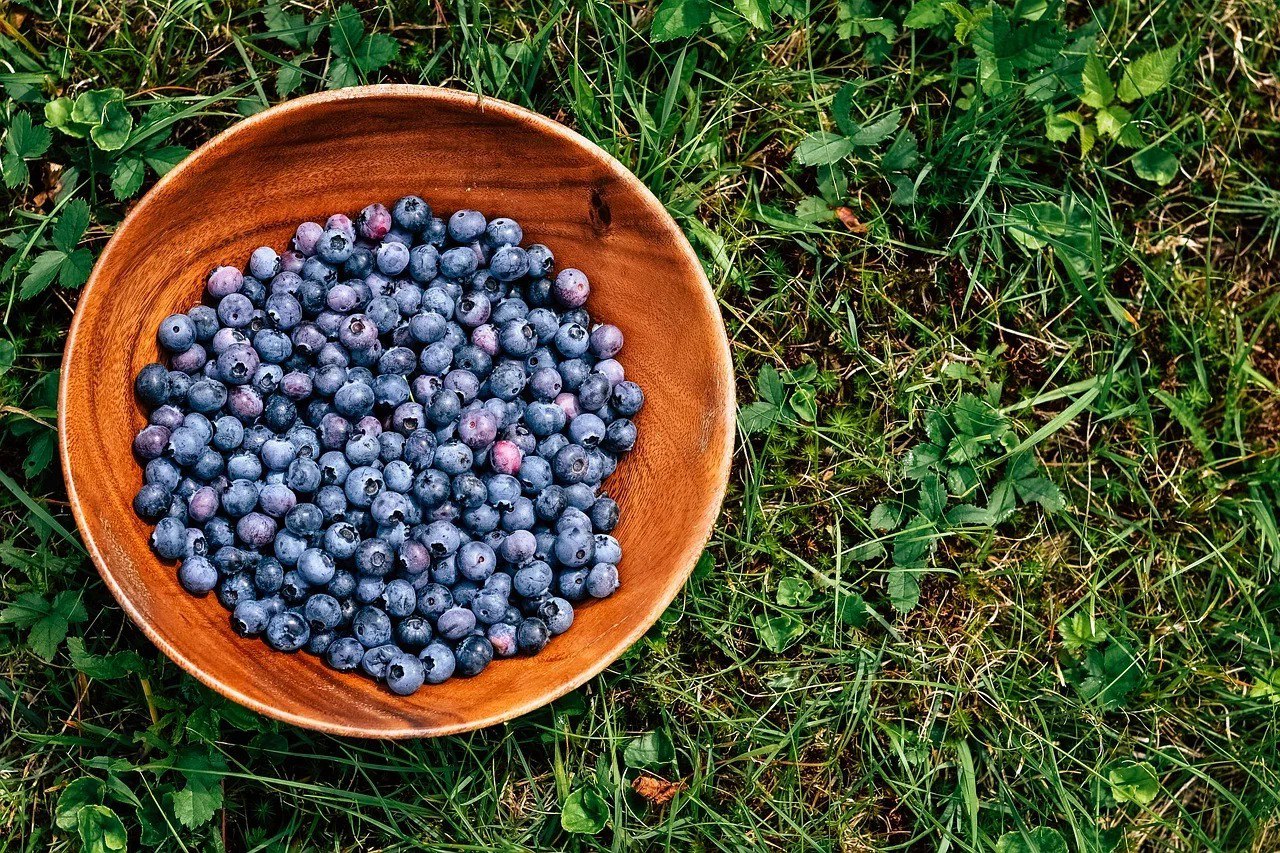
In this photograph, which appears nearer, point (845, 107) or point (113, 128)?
point (113, 128)

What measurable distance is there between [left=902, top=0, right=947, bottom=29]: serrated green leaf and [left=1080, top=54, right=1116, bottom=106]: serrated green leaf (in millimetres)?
527

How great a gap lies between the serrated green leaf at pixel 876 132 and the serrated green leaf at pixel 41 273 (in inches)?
96.8

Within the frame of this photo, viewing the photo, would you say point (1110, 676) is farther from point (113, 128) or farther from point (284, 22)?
point (113, 128)

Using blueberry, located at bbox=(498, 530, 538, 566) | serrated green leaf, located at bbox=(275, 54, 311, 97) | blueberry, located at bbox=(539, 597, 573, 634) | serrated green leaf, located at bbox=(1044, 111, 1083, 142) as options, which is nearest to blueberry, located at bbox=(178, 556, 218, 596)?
blueberry, located at bbox=(498, 530, 538, 566)

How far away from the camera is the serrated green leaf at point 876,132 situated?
326cm

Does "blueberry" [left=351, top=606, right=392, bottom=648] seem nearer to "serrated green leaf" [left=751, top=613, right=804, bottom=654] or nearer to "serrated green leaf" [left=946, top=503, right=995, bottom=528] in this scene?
"serrated green leaf" [left=751, top=613, right=804, bottom=654]

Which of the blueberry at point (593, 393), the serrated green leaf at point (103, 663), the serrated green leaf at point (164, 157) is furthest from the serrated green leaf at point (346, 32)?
the serrated green leaf at point (103, 663)

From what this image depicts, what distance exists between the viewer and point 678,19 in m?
3.07

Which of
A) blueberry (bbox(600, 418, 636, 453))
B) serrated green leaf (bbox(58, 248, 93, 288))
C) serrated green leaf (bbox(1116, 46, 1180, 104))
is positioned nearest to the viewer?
blueberry (bbox(600, 418, 636, 453))

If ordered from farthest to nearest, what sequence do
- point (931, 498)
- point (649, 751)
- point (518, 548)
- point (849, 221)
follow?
point (849, 221), point (931, 498), point (649, 751), point (518, 548)

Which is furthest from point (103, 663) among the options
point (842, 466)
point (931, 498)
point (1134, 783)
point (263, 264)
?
point (1134, 783)

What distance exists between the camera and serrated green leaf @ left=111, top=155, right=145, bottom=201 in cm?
300

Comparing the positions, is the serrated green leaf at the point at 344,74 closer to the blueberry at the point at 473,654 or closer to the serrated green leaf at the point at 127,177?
the serrated green leaf at the point at 127,177

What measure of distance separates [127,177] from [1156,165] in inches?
132
